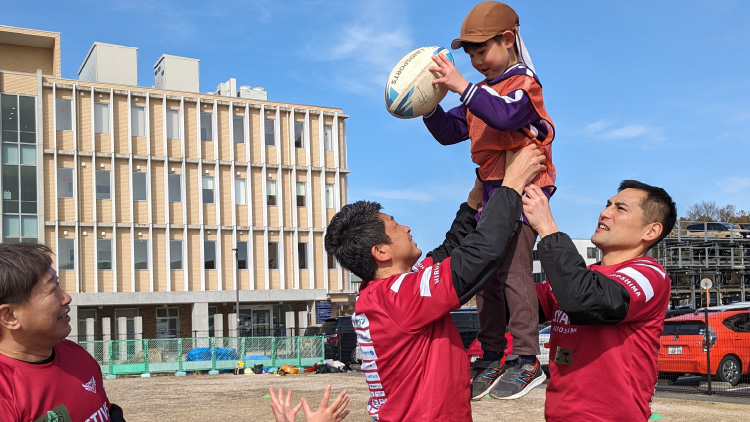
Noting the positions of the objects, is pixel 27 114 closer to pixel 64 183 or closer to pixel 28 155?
pixel 28 155

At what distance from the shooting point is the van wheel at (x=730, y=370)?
16.8 meters

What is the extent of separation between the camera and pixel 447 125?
4.31 metres

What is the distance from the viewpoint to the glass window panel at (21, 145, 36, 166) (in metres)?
43.5

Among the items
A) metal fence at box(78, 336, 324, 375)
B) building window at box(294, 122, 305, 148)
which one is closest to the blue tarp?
metal fence at box(78, 336, 324, 375)

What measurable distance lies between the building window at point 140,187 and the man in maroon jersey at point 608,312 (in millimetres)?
45883

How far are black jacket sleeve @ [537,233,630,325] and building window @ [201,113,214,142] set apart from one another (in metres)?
47.6

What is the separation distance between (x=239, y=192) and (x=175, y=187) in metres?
4.13

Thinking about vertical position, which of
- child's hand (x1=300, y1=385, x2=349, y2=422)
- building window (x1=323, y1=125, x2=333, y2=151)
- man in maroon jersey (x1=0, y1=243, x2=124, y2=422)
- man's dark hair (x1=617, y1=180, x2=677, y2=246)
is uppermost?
building window (x1=323, y1=125, x2=333, y2=151)

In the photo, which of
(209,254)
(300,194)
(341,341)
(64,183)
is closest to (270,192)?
(300,194)

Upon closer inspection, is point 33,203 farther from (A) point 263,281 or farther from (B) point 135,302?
(A) point 263,281

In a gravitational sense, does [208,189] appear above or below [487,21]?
above

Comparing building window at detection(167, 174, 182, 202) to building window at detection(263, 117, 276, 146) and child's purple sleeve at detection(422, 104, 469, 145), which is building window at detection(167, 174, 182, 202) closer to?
building window at detection(263, 117, 276, 146)

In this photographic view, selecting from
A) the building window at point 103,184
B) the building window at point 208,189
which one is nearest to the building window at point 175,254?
the building window at point 208,189

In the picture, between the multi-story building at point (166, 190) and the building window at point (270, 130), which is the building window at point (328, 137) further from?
the building window at point (270, 130)
